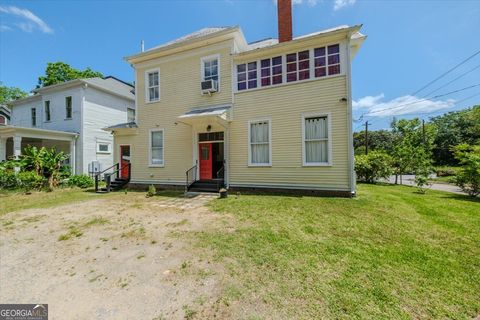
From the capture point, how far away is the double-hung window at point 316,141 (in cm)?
901

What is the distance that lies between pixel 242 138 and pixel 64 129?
14.9 m

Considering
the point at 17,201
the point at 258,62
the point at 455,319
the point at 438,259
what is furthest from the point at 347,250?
the point at 17,201

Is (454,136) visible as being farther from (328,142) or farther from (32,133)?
(32,133)

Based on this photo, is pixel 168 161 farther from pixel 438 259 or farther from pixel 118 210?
pixel 438 259

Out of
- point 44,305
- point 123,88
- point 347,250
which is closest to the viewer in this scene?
point 44,305

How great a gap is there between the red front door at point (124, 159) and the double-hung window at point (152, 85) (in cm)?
358

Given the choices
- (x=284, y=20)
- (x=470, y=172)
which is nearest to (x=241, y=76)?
(x=284, y=20)

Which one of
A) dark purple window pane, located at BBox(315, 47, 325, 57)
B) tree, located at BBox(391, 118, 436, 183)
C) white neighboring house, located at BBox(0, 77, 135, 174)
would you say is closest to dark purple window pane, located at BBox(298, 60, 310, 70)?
dark purple window pane, located at BBox(315, 47, 325, 57)

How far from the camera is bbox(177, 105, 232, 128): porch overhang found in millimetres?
9898

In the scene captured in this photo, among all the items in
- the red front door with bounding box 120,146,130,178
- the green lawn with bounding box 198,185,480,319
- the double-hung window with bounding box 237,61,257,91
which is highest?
the double-hung window with bounding box 237,61,257,91

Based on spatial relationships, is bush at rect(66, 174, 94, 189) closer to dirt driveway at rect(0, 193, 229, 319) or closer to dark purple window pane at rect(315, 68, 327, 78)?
dirt driveway at rect(0, 193, 229, 319)

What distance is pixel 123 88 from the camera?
19.7 metres

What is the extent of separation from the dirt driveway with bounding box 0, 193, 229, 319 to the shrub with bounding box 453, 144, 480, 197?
36.9 feet

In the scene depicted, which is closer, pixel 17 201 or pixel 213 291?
pixel 213 291
